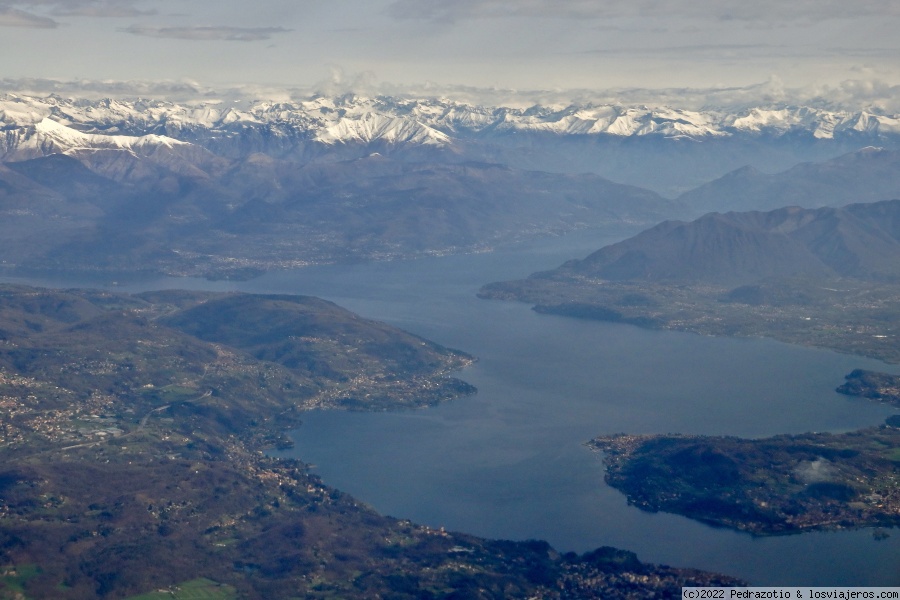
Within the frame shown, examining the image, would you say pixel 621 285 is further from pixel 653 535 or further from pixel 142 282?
pixel 653 535

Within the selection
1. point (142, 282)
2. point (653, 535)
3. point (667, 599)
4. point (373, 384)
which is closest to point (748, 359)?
point (373, 384)

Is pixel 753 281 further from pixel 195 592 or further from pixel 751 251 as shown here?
pixel 195 592

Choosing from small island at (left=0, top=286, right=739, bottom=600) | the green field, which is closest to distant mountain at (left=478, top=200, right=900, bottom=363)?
small island at (left=0, top=286, right=739, bottom=600)

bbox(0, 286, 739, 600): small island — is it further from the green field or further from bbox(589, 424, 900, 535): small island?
bbox(589, 424, 900, 535): small island

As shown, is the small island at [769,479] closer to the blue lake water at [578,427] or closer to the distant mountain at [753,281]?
the blue lake water at [578,427]

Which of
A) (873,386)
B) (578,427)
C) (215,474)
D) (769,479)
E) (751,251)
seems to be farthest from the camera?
(751,251)

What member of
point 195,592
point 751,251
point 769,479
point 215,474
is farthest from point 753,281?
point 195,592
